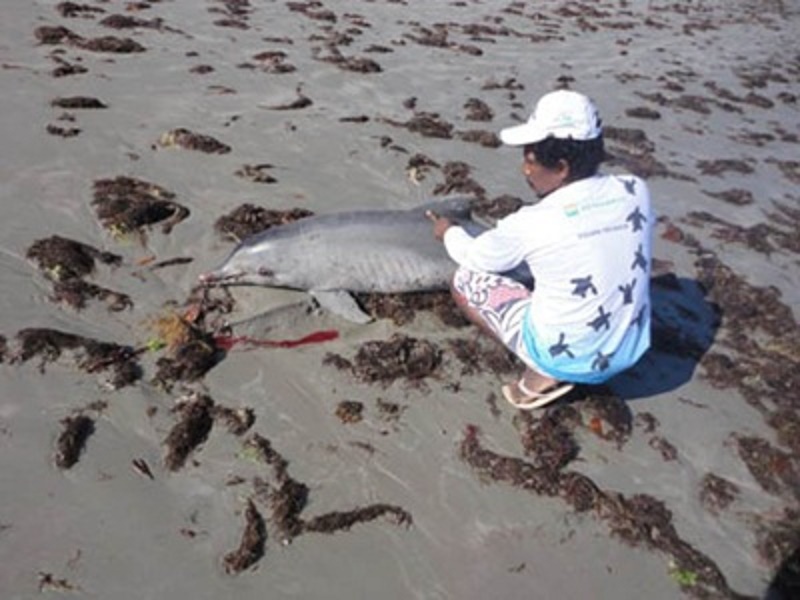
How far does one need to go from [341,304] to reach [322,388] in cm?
88

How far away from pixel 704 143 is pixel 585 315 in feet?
23.9

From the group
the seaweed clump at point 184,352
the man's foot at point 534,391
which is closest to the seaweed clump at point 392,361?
the man's foot at point 534,391

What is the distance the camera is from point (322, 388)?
5320mm

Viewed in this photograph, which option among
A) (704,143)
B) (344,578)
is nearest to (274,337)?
(344,578)

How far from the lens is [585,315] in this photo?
4730 mm

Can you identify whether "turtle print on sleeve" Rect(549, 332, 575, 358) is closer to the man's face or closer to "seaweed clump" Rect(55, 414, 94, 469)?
the man's face

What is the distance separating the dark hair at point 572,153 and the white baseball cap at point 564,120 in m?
0.03

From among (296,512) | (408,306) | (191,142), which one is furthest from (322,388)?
(191,142)

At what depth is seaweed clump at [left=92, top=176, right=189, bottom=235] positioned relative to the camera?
6594 millimetres

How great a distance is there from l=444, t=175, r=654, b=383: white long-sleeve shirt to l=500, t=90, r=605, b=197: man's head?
0.29 ft

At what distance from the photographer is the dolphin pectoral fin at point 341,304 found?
595 cm

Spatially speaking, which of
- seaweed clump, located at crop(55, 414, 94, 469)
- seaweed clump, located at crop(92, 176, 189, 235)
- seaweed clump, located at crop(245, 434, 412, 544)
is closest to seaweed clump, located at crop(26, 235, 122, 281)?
seaweed clump, located at crop(92, 176, 189, 235)

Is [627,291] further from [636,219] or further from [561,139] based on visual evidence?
[561,139]

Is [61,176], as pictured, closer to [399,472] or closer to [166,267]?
[166,267]
